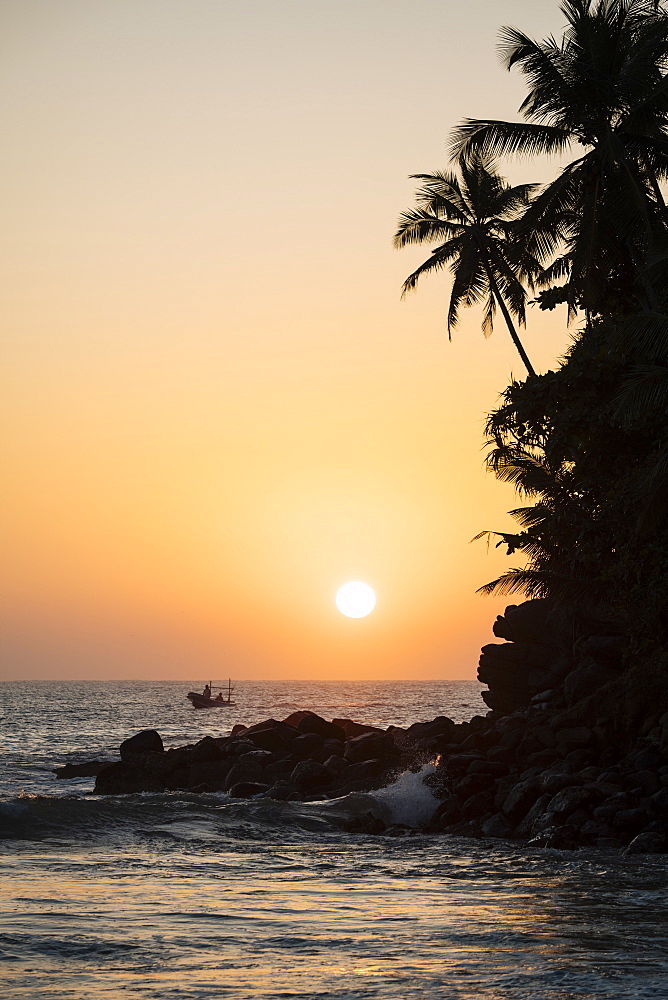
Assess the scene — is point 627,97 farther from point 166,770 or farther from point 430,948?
point 166,770

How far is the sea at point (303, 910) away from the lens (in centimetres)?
866

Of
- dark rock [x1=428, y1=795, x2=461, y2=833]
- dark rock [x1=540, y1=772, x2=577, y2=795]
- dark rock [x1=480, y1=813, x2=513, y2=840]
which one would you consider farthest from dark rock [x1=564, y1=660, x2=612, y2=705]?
dark rock [x1=480, y1=813, x2=513, y2=840]

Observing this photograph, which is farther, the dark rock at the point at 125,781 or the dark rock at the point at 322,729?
the dark rock at the point at 322,729

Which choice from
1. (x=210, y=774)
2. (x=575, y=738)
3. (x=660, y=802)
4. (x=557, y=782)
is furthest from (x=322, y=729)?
(x=660, y=802)

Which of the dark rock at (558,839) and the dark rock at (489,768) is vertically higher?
the dark rock at (489,768)

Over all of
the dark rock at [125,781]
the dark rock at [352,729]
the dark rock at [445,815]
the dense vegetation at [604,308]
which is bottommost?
the dark rock at [125,781]

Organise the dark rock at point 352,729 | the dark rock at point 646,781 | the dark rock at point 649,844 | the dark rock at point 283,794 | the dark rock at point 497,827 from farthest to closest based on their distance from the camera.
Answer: the dark rock at point 352,729, the dark rock at point 283,794, the dark rock at point 497,827, the dark rock at point 646,781, the dark rock at point 649,844

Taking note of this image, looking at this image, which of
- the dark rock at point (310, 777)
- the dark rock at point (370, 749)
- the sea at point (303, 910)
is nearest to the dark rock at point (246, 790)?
the dark rock at point (310, 777)

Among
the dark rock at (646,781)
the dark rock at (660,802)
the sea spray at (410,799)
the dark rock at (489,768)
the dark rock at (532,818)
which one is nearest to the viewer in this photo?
the dark rock at (660,802)

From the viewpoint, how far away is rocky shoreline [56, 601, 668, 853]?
64.4ft

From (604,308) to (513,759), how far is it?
11804 mm

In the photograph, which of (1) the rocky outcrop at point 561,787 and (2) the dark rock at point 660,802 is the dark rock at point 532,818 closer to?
(1) the rocky outcrop at point 561,787

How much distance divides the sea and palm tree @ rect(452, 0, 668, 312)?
43.8 ft

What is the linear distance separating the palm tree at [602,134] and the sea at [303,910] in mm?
13364
